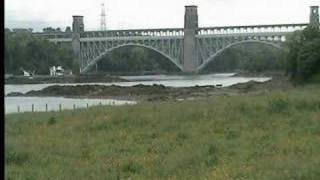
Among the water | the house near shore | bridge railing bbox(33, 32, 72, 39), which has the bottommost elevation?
the water

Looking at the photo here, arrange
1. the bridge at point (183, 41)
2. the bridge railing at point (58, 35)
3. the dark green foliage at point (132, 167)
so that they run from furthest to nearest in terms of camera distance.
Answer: the bridge railing at point (58, 35) < the bridge at point (183, 41) < the dark green foliage at point (132, 167)

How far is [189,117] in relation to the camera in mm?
22531

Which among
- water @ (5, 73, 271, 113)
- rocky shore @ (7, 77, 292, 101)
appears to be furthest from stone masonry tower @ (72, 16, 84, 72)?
rocky shore @ (7, 77, 292, 101)

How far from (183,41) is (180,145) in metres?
98.6

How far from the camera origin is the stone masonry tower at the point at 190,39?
108m

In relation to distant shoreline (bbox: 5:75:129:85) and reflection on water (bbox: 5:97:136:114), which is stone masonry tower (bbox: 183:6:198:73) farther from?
reflection on water (bbox: 5:97:136:114)

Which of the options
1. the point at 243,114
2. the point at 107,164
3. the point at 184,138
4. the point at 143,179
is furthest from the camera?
the point at 243,114

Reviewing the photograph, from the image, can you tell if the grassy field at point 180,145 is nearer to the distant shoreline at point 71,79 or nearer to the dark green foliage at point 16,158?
the dark green foliage at point 16,158

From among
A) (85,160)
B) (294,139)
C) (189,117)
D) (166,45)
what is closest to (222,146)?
(294,139)

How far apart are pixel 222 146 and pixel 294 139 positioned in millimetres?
1881

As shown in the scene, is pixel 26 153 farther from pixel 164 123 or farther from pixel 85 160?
pixel 164 123

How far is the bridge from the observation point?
Result: 100 meters

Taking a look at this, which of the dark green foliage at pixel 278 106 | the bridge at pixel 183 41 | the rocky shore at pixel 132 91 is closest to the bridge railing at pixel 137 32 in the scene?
the bridge at pixel 183 41

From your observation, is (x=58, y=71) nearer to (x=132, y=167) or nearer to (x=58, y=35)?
(x=58, y=35)
